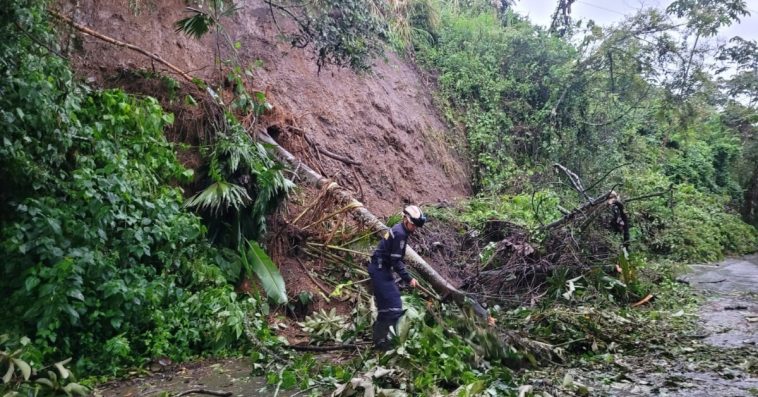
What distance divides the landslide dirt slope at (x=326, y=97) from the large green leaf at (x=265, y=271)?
2637 millimetres

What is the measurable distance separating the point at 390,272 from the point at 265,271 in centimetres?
175

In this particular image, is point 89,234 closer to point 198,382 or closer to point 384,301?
point 198,382

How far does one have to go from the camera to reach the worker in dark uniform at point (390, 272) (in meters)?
6.20

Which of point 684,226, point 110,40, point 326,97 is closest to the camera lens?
point 110,40

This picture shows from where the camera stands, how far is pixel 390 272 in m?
6.34

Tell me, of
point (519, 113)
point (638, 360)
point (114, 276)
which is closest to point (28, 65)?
point (114, 276)

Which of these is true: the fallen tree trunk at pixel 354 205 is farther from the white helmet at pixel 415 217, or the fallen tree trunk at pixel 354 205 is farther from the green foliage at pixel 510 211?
the green foliage at pixel 510 211

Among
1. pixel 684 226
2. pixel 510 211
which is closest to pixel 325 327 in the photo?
pixel 510 211

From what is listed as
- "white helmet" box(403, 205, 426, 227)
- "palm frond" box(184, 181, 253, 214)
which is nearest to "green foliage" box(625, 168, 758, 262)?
"white helmet" box(403, 205, 426, 227)

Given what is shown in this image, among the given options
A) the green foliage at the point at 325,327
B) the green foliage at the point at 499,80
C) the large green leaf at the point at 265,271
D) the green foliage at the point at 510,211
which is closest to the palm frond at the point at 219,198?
the large green leaf at the point at 265,271

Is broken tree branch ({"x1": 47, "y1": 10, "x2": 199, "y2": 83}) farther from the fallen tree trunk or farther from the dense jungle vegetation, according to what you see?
the fallen tree trunk

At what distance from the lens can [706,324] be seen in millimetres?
7523

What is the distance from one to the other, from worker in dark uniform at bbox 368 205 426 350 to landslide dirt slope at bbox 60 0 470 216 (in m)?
3.65

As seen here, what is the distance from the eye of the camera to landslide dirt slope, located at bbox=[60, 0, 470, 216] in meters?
8.23
